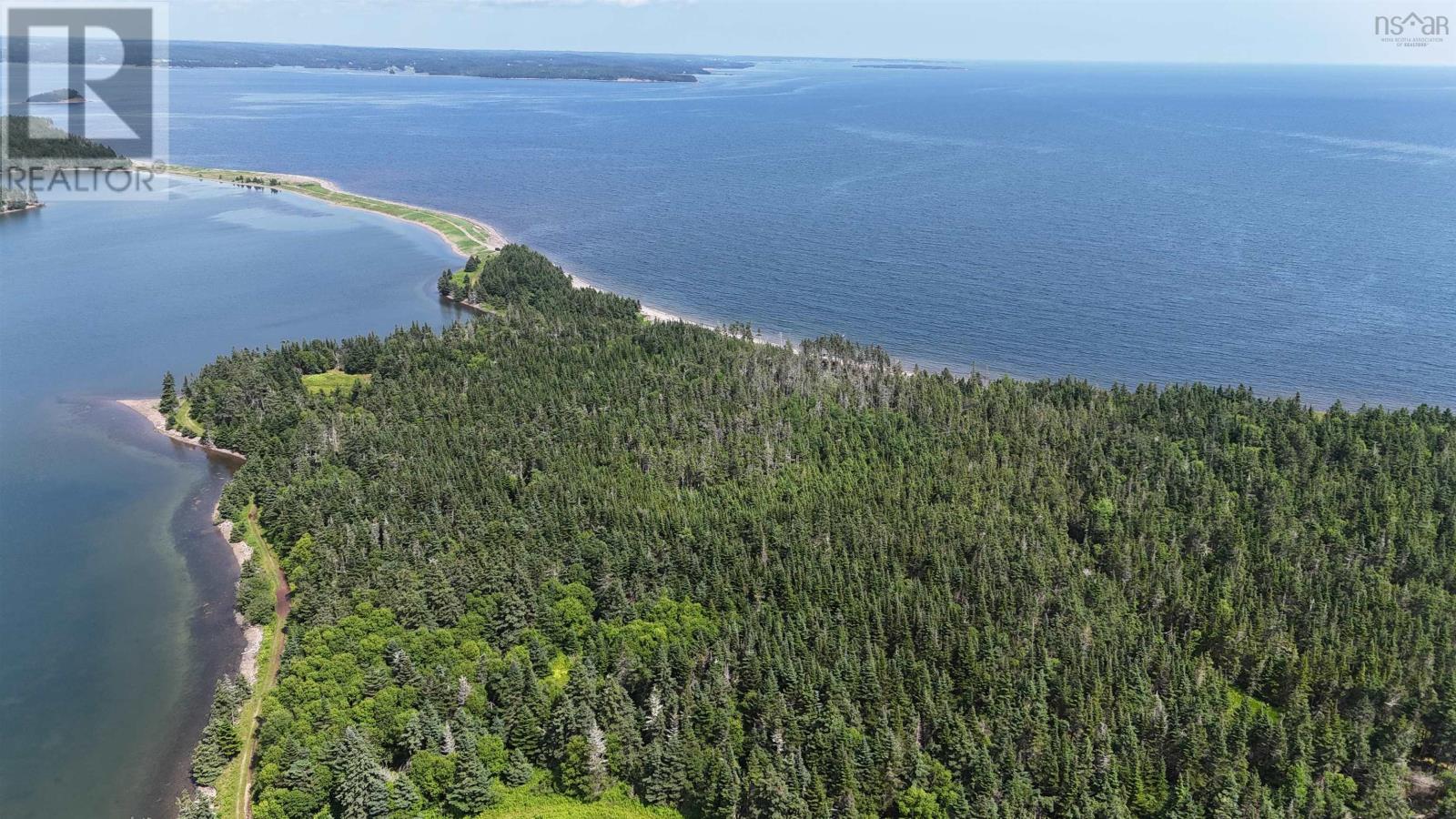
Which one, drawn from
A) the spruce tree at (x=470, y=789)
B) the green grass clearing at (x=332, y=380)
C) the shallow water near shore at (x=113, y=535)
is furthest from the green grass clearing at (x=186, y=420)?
the spruce tree at (x=470, y=789)

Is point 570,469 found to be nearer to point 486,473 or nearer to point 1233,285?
point 486,473

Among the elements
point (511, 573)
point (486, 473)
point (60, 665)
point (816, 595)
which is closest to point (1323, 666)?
point (816, 595)

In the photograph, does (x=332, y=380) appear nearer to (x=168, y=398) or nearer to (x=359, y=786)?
(x=168, y=398)

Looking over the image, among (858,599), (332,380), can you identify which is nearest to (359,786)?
(858,599)

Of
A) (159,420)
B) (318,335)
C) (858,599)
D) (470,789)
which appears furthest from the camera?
(318,335)

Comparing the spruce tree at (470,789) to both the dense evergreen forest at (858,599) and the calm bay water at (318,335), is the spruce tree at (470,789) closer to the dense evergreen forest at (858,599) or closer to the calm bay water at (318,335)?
the dense evergreen forest at (858,599)

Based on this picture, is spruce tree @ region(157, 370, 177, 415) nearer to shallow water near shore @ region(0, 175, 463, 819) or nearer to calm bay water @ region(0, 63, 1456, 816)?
calm bay water @ region(0, 63, 1456, 816)

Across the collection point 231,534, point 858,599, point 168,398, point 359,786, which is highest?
point 168,398
